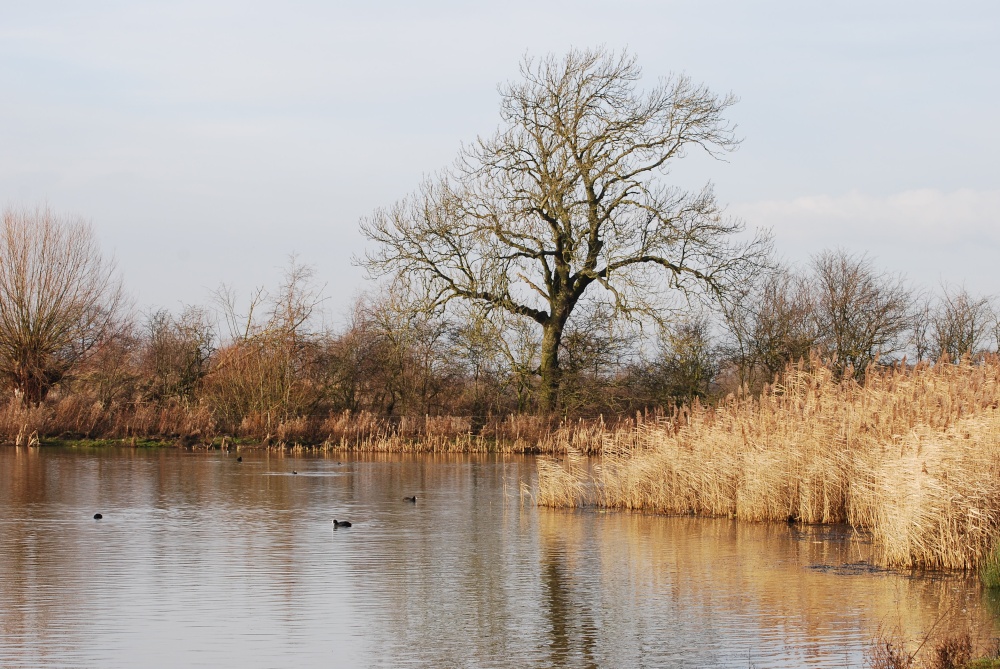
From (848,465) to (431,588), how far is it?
663 cm

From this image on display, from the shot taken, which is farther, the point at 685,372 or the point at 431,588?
the point at 685,372

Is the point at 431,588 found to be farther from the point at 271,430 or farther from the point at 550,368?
the point at 271,430

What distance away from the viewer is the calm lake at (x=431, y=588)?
8.15 m

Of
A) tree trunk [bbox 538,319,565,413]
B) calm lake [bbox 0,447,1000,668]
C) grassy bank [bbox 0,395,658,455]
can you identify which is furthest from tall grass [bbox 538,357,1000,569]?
tree trunk [bbox 538,319,565,413]

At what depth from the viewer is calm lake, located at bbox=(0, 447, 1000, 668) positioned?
8.15 metres

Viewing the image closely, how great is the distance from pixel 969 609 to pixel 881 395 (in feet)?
20.2

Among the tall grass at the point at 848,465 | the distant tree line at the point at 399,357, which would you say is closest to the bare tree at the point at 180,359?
the distant tree line at the point at 399,357

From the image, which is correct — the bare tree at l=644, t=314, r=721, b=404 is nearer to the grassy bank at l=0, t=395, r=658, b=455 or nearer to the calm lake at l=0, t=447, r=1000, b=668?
the grassy bank at l=0, t=395, r=658, b=455

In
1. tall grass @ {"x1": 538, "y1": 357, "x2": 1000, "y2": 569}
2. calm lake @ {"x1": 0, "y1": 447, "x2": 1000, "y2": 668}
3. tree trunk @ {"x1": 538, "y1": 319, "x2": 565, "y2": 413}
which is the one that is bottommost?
calm lake @ {"x1": 0, "y1": 447, "x2": 1000, "y2": 668}

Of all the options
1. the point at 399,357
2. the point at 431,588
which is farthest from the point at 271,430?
the point at 431,588

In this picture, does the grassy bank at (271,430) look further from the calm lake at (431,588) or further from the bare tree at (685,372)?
the calm lake at (431,588)

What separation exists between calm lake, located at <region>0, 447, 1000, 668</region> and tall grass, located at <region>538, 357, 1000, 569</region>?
51 centimetres

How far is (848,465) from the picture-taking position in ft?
48.4

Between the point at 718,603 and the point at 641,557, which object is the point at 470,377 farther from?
the point at 718,603
